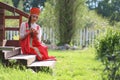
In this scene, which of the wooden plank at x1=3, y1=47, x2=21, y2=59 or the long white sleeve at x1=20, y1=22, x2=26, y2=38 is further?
the long white sleeve at x1=20, y1=22, x2=26, y2=38

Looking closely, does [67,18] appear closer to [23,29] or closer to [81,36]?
[81,36]

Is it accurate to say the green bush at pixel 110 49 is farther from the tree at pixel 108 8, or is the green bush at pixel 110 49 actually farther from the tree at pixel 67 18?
the tree at pixel 108 8

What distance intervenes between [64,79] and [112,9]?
47.3m

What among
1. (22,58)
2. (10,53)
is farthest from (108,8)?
(22,58)

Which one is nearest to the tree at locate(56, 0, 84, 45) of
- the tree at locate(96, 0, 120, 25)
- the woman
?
the woman

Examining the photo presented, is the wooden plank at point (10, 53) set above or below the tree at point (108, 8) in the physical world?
below

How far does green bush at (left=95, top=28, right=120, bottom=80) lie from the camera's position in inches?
170

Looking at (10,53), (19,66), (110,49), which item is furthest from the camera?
(110,49)

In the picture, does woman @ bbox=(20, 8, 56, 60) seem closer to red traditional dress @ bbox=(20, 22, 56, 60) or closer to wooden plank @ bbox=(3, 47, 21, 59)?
red traditional dress @ bbox=(20, 22, 56, 60)

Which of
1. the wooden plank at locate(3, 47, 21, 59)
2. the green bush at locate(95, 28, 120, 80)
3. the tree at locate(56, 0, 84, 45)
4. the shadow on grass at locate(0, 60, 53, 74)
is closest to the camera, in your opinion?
the green bush at locate(95, 28, 120, 80)

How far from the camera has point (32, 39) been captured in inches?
290

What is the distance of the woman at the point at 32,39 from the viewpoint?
23.3 ft

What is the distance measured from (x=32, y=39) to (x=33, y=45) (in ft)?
0.43

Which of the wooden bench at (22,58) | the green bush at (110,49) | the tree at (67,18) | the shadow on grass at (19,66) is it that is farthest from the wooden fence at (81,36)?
the shadow on grass at (19,66)
